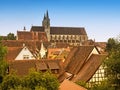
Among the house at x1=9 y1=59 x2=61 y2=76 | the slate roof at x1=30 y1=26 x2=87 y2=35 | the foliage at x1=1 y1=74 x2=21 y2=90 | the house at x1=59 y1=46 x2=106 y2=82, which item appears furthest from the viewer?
the slate roof at x1=30 y1=26 x2=87 y2=35

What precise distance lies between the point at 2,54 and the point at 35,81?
9.52 meters

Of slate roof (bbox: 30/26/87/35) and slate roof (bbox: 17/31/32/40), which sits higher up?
slate roof (bbox: 30/26/87/35)

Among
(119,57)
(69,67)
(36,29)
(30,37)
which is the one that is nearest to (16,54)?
(69,67)

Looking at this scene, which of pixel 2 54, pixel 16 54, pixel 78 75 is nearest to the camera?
pixel 2 54

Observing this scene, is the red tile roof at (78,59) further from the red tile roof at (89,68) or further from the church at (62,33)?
the church at (62,33)

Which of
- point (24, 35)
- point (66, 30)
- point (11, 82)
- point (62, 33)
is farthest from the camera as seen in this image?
point (66, 30)

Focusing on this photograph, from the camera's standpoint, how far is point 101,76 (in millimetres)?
28953

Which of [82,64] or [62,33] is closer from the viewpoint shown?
[82,64]

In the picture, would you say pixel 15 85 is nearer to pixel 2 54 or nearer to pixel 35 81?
pixel 35 81

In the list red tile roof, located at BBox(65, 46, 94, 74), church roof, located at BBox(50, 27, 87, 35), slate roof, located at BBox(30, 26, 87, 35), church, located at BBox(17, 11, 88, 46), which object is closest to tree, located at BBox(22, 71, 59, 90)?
red tile roof, located at BBox(65, 46, 94, 74)

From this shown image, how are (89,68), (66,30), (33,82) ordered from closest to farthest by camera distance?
(33,82) < (89,68) < (66,30)

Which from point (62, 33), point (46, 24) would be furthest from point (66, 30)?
→ point (46, 24)

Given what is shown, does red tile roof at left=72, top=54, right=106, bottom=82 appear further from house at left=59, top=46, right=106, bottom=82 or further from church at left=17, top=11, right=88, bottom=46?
church at left=17, top=11, right=88, bottom=46

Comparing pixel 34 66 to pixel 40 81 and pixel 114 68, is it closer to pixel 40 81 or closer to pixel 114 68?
pixel 40 81
